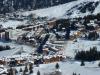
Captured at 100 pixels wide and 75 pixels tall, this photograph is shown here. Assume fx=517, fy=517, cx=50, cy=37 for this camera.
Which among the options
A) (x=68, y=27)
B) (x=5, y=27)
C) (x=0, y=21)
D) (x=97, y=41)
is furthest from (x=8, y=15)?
(x=97, y=41)

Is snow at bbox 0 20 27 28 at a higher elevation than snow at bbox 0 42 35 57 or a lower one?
higher

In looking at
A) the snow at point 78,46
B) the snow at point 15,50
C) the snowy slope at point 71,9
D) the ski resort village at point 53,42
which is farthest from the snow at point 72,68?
Answer: the snowy slope at point 71,9

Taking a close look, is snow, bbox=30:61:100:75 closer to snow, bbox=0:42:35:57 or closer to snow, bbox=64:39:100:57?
snow, bbox=64:39:100:57

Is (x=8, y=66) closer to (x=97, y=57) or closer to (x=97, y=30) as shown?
(x=97, y=57)

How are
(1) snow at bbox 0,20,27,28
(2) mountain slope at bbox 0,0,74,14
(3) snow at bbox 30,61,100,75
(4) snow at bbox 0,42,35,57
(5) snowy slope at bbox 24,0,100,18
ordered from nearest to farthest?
(3) snow at bbox 30,61,100,75 < (4) snow at bbox 0,42,35,57 < (5) snowy slope at bbox 24,0,100,18 < (1) snow at bbox 0,20,27,28 < (2) mountain slope at bbox 0,0,74,14

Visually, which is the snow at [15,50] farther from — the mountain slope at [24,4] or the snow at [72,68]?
the mountain slope at [24,4]

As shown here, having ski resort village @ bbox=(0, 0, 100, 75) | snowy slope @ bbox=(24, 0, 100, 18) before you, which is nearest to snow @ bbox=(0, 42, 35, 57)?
ski resort village @ bbox=(0, 0, 100, 75)

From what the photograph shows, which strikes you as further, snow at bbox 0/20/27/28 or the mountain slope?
the mountain slope

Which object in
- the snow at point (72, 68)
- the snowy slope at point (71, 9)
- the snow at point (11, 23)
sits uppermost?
the snowy slope at point (71, 9)
